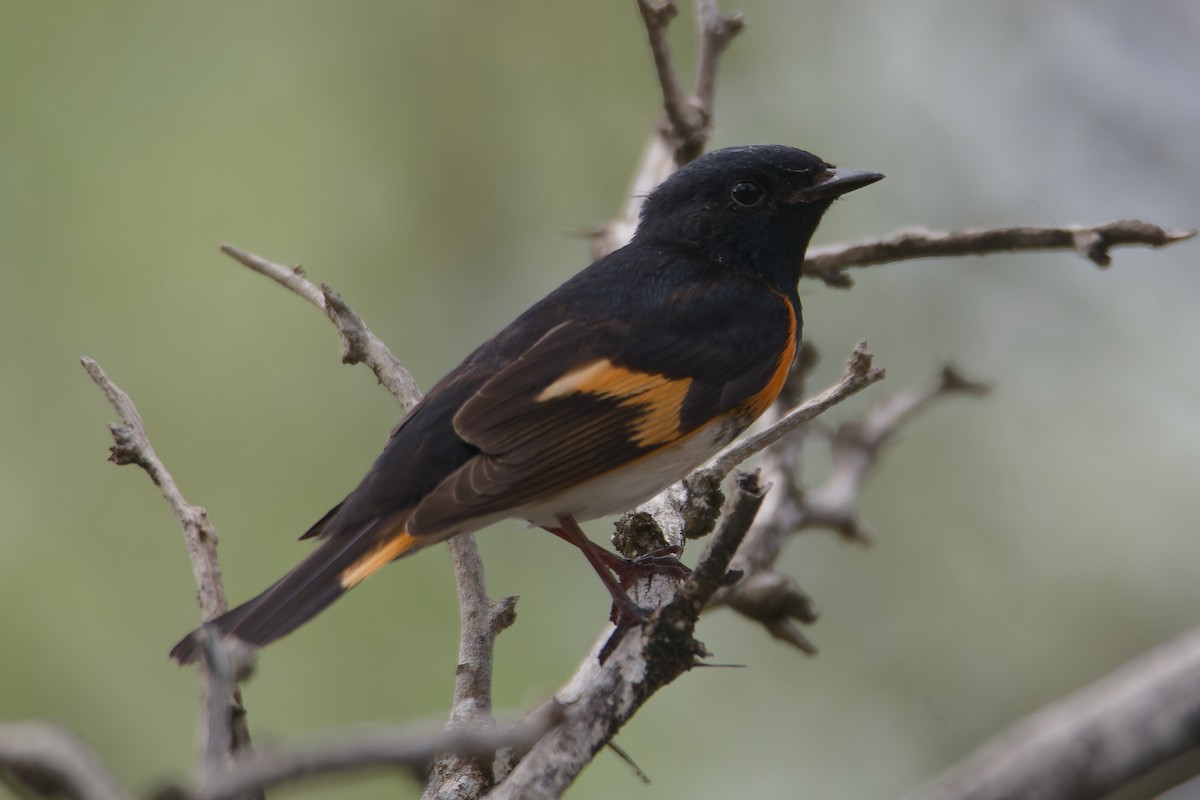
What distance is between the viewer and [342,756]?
1.39 meters

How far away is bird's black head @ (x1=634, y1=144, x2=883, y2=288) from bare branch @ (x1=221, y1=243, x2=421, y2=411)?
2.79 feet

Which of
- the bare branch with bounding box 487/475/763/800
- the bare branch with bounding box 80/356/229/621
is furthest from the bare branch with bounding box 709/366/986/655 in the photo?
the bare branch with bounding box 80/356/229/621

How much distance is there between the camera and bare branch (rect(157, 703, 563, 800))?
4.40 feet

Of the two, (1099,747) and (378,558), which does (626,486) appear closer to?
(378,558)

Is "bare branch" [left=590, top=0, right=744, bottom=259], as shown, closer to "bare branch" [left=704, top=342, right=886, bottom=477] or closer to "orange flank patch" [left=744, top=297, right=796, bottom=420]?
"orange flank patch" [left=744, top=297, right=796, bottom=420]

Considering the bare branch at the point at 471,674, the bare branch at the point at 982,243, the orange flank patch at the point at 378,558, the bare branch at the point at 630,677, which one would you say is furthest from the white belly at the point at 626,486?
the bare branch at the point at 982,243

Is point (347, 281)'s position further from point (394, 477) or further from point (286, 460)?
point (394, 477)

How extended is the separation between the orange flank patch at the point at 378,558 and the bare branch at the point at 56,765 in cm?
131

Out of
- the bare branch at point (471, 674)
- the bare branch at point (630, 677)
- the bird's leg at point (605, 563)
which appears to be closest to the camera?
the bare branch at point (630, 677)

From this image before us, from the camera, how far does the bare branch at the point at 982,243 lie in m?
3.39

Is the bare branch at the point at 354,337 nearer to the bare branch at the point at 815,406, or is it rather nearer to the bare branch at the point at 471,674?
the bare branch at the point at 471,674

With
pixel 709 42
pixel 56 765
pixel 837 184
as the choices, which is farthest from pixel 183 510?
pixel 709 42

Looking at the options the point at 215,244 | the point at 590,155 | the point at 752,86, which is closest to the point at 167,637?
the point at 215,244

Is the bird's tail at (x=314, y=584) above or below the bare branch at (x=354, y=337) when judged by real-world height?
below
